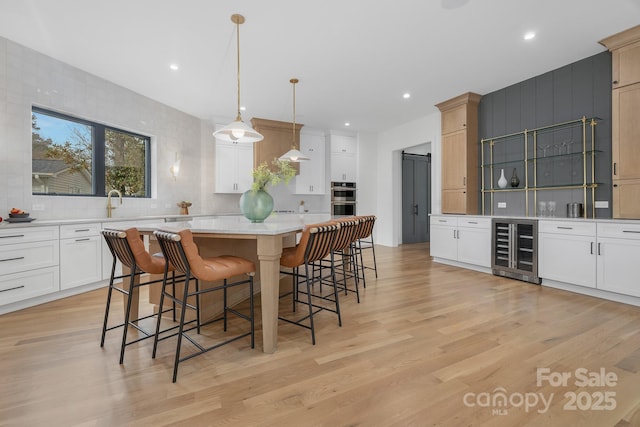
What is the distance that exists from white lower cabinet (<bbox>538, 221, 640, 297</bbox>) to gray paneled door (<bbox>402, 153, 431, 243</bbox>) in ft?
13.9

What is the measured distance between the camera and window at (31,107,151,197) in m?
3.84

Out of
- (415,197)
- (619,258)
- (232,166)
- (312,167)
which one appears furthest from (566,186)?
Answer: (232,166)

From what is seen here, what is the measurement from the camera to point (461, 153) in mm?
5250

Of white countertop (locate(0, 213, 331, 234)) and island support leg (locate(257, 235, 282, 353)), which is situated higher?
white countertop (locate(0, 213, 331, 234))

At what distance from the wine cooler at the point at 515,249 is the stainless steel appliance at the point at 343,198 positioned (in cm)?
351

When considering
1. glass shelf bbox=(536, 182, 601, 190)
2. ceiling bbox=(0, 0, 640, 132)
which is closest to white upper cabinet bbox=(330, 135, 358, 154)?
ceiling bbox=(0, 0, 640, 132)

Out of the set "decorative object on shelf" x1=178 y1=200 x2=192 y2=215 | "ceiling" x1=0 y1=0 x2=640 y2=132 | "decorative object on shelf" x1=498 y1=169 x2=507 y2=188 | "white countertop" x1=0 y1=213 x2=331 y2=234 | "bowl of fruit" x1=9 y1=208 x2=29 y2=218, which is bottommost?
"white countertop" x1=0 y1=213 x2=331 y2=234

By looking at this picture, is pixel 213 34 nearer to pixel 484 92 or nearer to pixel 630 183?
pixel 484 92

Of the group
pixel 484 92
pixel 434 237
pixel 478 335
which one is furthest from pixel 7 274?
pixel 484 92

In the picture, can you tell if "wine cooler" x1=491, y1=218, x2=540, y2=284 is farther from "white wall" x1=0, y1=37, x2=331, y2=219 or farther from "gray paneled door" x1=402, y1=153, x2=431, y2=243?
"white wall" x1=0, y1=37, x2=331, y2=219

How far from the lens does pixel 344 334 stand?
2.51 meters

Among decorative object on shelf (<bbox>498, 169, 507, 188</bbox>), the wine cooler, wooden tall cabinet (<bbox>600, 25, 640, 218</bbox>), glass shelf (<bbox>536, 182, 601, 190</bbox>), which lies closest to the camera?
wooden tall cabinet (<bbox>600, 25, 640, 218</bbox>)

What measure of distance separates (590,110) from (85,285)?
22.2 ft

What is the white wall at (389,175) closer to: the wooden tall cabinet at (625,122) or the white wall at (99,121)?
the white wall at (99,121)
